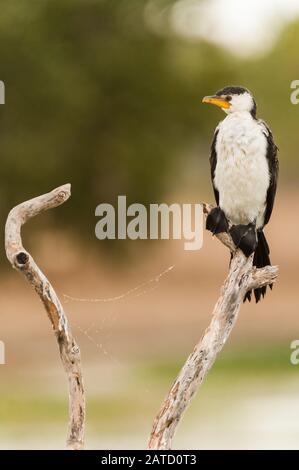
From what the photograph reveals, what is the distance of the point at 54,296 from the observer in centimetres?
370

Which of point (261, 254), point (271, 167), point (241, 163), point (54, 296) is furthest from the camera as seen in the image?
point (261, 254)

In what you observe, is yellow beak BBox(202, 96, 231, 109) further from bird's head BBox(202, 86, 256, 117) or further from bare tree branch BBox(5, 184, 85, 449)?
bare tree branch BBox(5, 184, 85, 449)

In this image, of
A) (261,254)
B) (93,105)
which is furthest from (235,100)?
(93,105)

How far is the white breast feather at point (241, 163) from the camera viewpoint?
3955mm

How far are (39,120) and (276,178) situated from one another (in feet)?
16.1

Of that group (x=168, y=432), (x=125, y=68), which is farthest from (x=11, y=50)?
(x=168, y=432)

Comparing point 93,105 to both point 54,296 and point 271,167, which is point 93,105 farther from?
point 54,296

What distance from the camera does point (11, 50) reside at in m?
8.66

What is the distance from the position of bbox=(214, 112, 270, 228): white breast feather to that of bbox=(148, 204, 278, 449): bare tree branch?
192mm

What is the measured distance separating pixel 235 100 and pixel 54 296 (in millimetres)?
1181

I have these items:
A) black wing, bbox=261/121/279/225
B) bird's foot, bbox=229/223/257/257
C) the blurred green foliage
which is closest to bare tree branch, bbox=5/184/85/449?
bird's foot, bbox=229/223/257/257

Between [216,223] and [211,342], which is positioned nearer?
[211,342]

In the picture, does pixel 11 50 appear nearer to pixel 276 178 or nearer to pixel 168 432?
pixel 276 178

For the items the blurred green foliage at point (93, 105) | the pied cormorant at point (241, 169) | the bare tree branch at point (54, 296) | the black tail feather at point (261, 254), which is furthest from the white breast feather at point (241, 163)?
the blurred green foliage at point (93, 105)
